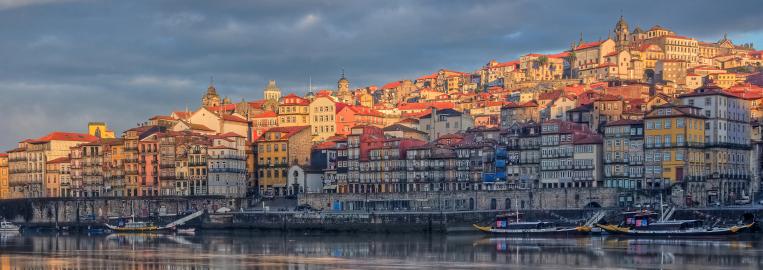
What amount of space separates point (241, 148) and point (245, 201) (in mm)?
7233

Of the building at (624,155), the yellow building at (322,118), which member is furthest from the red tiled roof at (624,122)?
the yellow building at (322,118)

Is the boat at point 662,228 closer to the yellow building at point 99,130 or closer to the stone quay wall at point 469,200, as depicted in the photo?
the stone quay wall at point 469,200

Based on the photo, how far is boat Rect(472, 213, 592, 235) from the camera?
8212cm

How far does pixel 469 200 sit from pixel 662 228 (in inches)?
807

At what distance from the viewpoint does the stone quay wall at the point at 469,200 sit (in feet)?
292

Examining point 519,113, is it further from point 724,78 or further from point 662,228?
point 662,228

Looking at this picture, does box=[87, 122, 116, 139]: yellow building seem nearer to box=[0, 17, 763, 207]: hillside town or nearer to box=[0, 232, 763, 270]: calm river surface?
box=[0, 17, 763, 207]: hillside town

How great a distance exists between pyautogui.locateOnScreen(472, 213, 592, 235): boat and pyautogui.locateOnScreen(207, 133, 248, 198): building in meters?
32.0

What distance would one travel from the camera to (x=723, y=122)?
92.6 meters

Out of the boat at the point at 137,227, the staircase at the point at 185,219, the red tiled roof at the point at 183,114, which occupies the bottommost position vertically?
the boat at the point at 137,227

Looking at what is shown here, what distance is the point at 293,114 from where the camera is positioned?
5148 inches

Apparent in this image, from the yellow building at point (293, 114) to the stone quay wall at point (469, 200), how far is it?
27.6m

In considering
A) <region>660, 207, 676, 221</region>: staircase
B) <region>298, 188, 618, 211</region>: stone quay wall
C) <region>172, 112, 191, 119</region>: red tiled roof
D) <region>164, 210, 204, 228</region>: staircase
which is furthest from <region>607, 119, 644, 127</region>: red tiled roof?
<region>172, 112, 191, 119</region>: red tiled roof

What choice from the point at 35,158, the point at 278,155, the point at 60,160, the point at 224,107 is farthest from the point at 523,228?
the point at 224,107
